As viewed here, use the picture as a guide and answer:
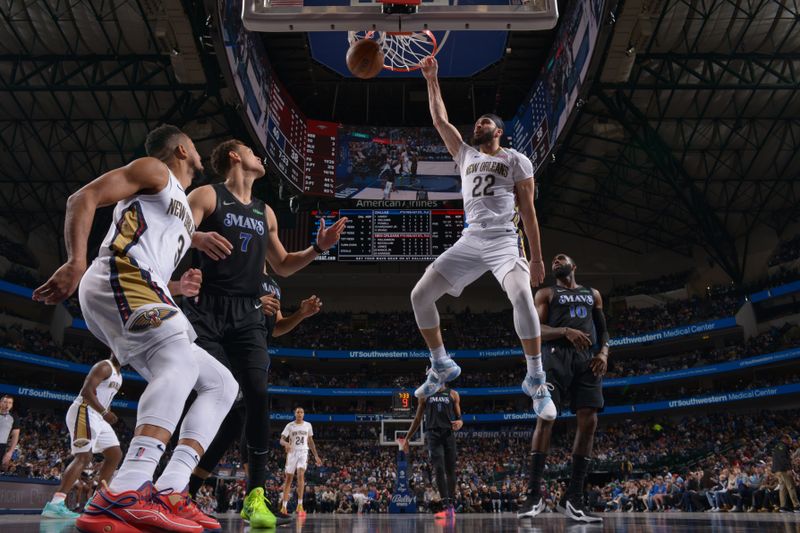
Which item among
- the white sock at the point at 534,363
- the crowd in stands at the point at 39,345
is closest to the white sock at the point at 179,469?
the white sock at the point at 534,363

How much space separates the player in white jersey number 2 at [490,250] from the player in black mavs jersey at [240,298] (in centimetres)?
115

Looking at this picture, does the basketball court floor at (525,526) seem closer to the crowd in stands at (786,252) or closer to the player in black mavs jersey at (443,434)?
the player in black mavs jersey at (443,434)

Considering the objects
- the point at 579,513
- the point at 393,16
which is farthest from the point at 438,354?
the point at 393,16

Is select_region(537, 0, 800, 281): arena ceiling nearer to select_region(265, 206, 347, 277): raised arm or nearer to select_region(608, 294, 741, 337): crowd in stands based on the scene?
select_region(608, 294, 741, 337): crowd in stands

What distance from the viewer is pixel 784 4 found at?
1756 centimetres

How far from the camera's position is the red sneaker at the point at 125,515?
2547 millimetres

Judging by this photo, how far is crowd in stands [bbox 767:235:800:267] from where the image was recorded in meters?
28.2

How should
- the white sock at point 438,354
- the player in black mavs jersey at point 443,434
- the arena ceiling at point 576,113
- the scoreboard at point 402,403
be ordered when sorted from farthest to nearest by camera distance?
the scoreboard at point 402,403 < the arena ceiling at point 576,113 < the player in black mavs jersey at point 443,434 < the white sock at point 438,354

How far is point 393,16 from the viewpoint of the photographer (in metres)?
5.60

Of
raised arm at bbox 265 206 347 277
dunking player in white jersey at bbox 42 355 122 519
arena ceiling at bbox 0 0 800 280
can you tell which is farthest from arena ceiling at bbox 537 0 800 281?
dunking player in white jersey at bbox 42 355 122 519

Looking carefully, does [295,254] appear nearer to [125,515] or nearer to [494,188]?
[494,188]

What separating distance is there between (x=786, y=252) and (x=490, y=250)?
94.2 feet

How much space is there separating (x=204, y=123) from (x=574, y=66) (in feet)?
44.0

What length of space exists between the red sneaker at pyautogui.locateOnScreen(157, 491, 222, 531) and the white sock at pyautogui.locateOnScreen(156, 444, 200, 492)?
45mm
